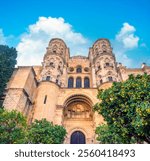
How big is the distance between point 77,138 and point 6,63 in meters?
13.3

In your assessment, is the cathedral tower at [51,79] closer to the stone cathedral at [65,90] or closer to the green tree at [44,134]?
the stone cathedral at [65,90]

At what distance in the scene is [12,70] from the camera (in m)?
22.8

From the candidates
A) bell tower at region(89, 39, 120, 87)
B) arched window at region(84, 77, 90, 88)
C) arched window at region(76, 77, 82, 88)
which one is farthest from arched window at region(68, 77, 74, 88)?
bell tower at region(89, 39, 120, 87)

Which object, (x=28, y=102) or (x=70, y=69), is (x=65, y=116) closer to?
(x=28, y=102)

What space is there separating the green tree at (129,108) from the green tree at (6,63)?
46.6 feet

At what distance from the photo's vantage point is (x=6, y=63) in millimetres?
22375

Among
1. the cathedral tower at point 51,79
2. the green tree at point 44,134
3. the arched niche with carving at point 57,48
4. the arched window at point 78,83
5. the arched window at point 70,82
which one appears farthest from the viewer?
the arched niche with carving at point 57,48

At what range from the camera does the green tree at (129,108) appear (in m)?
8.07

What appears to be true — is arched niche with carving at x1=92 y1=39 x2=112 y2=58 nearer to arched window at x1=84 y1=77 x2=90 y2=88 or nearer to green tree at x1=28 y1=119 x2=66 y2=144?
arched window at x1=84 y1=77 x2=90 y2=88

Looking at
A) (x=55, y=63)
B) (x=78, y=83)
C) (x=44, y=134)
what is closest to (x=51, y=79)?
(x=55, y=63)

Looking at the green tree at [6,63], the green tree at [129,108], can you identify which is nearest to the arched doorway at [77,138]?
the green tree at [6,63]

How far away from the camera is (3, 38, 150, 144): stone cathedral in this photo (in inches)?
827

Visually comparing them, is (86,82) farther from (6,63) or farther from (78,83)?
(6,63)

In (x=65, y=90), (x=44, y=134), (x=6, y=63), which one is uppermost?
(x=6, y=63)
